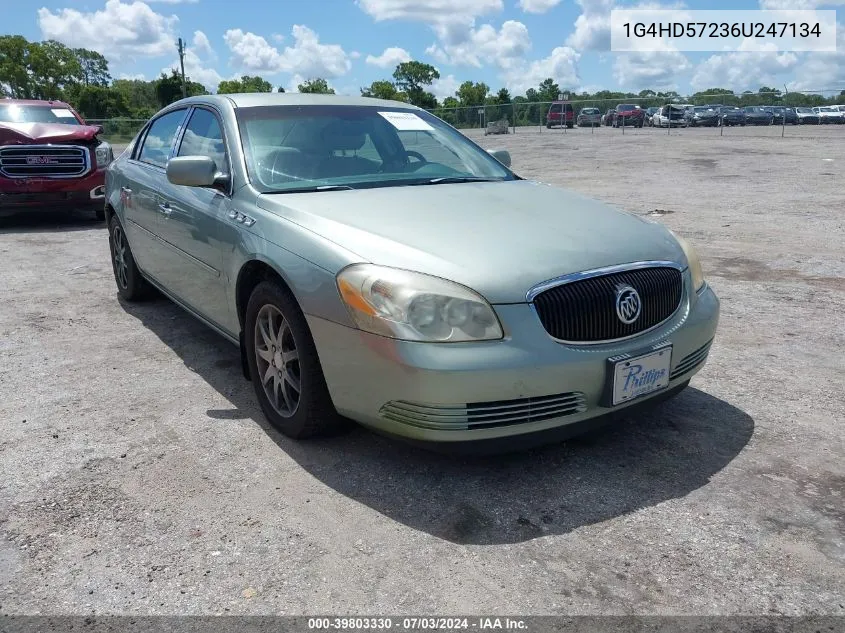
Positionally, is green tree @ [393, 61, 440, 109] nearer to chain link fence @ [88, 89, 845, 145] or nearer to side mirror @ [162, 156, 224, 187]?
chain link fence @ [88, 89, 845, 145]

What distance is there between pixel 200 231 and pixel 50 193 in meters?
7.21

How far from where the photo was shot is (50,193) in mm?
10078

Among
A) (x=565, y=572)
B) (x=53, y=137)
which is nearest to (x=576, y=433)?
(x=565, y=572)

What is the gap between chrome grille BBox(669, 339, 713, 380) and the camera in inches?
128

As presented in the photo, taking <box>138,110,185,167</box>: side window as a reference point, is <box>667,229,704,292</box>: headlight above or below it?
below

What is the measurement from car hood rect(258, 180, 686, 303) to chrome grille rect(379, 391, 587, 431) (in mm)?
396

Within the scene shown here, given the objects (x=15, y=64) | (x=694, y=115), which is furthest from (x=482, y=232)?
Result: (x=15, y=64)

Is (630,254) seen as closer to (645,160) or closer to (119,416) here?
(119,416)

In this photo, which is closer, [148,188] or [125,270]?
[148,188]

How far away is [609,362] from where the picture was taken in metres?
2.90

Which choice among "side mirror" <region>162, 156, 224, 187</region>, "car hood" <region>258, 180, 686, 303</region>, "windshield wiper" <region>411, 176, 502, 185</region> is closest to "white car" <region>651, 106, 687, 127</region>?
"windshield wiper" <region>411, 176, 502, 185</region>

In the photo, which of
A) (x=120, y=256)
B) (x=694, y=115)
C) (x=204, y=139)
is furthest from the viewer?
(x=694, y=115)

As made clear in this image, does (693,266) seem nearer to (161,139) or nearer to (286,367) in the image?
(286,367)

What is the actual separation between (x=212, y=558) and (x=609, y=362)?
5.32ft
